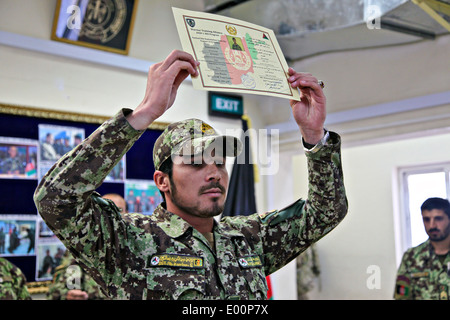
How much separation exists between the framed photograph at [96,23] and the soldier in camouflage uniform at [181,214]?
2068 mm

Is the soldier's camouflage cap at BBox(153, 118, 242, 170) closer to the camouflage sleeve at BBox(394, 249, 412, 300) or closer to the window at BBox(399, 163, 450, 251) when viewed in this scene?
the camouflage sleeve at BBox(394, 249, 412, 300)

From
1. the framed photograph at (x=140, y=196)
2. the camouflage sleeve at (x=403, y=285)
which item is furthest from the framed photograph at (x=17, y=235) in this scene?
Result: the camouflage sleeve at (x=403, y=285)

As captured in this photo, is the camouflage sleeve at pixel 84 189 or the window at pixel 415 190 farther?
the window at pixel 415 190

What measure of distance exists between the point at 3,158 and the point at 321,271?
491 centimetres

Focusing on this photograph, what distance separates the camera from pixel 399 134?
3801mm

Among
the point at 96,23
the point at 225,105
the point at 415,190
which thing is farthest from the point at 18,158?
the point at 415,190

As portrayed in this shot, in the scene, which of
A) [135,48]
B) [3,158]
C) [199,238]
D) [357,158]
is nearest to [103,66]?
[135,48]

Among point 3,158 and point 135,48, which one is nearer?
point 3,158

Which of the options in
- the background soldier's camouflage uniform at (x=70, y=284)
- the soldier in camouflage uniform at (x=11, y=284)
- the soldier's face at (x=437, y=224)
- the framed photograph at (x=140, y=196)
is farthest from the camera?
the soldier's face at (x=437, y=224)

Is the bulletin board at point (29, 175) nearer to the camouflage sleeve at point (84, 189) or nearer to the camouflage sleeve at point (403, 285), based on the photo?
the camouflage sleeve at point (84, 189)

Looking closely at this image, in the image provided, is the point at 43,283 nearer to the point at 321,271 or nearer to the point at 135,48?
the point at 135,48

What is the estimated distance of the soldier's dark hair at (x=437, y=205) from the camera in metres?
3.84

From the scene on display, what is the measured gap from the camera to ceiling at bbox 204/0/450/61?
128 inches

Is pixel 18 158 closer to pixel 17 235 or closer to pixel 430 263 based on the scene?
pixel 17 235
